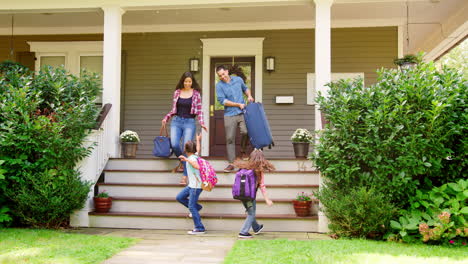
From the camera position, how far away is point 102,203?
19.7 ft

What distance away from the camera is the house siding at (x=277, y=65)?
8742 millimetres

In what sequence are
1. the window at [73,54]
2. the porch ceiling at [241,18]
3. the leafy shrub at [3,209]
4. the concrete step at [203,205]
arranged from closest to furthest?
the leafy shrub at [3,209], the concrete step at [203,205], the porch ceiling at [241,18], the window at [73,54]

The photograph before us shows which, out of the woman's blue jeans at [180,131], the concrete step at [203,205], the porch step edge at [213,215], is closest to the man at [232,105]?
the woman's blue jeans at [180,131]

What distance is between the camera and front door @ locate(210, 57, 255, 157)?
8812mm

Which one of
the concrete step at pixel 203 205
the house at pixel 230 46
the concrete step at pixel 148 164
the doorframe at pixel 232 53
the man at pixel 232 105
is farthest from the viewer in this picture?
the doorframe at pixel 232 53

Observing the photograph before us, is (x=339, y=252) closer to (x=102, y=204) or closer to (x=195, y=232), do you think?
(x=195, y=232)

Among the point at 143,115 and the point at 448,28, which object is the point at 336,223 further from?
the point at 448,28

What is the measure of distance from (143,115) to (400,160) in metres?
5.59

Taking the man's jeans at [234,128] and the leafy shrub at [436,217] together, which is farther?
the man's jeans at [234,128]

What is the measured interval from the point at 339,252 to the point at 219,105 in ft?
16.9

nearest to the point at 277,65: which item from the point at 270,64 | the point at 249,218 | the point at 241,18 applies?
the point at 270,64

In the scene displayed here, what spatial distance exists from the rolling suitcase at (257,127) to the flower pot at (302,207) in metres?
0.85

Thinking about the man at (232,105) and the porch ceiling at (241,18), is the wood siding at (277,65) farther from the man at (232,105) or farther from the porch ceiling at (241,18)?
the man at (232,105)

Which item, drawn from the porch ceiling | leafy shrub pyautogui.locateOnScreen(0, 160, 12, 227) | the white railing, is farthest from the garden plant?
leafy shrub pyautogui.locateOnScreen(0, 160, 12, 227)
